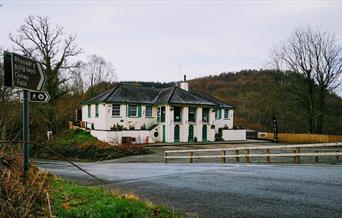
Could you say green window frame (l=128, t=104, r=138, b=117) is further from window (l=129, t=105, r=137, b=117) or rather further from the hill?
the hill

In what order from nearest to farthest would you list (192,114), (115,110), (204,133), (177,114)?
(115,110)
(177,114)
(192,114)
(204,133)

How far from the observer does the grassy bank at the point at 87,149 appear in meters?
32.1

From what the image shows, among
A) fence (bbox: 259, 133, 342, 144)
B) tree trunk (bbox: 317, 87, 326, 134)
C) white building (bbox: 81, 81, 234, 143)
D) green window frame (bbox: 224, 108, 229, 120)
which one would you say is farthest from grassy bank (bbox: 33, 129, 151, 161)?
tree trunk (bbox: 317, 87, 326, 134)

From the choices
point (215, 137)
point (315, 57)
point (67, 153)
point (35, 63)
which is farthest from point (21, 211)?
point (315, 57)

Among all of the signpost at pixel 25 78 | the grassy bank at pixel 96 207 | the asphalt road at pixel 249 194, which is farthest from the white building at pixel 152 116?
the signpost at pixel 25 78

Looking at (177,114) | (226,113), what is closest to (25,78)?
(177,114)

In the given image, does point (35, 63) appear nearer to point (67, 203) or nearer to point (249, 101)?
point (67, 203)

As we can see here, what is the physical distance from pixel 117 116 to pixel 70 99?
63.1 feet

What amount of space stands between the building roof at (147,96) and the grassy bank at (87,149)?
518cm

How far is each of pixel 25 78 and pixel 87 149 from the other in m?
28.7

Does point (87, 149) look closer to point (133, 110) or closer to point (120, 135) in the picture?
point (120, 135)

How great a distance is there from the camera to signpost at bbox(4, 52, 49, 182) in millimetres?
5812

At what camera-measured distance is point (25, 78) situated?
6102mm

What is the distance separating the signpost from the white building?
31989mm
